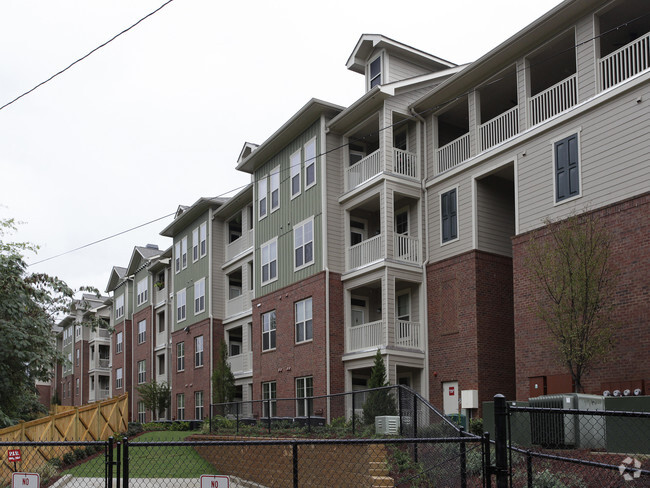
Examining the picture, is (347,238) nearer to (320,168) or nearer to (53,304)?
(320,168)

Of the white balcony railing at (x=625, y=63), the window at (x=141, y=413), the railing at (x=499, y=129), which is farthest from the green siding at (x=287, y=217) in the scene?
the window at (x=141, y=413)

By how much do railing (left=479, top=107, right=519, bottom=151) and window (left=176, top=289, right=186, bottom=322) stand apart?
24426 millimetres

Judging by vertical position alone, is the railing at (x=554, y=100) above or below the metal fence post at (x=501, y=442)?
above

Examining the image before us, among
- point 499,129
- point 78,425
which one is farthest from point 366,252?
point 78,425

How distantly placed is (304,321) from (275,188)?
6430 mm

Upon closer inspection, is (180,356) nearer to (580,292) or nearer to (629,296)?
(580,292)

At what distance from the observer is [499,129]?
23.8m

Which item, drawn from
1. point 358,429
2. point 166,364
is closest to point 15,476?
point 358,429

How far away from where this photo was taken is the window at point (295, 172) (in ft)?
102

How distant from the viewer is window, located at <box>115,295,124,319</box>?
59812 millimetres

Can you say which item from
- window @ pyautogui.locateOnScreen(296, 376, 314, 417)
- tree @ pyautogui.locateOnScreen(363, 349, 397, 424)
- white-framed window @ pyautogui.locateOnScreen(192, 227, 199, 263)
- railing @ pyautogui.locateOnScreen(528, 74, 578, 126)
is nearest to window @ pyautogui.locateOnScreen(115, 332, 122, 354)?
white-framed window @ pyautogui.locateOnScreen(192, 227, 199, 263)

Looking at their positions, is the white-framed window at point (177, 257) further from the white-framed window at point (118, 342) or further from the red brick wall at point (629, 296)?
the red brick wall at point (629, 296)

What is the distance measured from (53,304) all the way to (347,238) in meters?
10.6

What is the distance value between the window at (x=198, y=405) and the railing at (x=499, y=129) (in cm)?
2229
